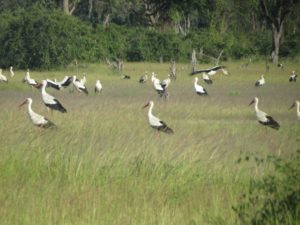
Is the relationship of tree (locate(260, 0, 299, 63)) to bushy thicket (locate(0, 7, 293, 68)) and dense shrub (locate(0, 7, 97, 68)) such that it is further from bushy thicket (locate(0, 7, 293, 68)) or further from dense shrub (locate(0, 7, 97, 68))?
dense shrub (locate(0, 7, 97, 68))

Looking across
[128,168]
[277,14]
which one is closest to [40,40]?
[277,14]

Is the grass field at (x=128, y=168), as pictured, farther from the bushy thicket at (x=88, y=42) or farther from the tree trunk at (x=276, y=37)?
the tree trunk at (x=276, y=37)

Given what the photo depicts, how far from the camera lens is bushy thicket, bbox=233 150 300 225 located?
682 cm

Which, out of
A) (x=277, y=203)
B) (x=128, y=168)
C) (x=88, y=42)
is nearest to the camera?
(x=277, y=203)

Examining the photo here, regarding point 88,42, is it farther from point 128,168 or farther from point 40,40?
point 128,168

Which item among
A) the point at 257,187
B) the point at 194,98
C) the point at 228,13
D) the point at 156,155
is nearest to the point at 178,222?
the point at 257,187

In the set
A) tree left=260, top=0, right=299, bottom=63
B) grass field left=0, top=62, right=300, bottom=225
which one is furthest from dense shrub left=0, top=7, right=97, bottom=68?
grass field left=0, top=62, right=300, bottom=225

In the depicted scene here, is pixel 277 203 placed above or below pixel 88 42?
above

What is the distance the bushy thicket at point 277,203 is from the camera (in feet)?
22.4

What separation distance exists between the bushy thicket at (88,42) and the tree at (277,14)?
11.2 feet

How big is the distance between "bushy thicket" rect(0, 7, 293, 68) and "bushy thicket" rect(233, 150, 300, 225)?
37.1 m

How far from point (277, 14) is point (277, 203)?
Answer: 48772 mm

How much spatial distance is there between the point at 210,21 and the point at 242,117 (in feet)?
143

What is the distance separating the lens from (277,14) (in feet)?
180
